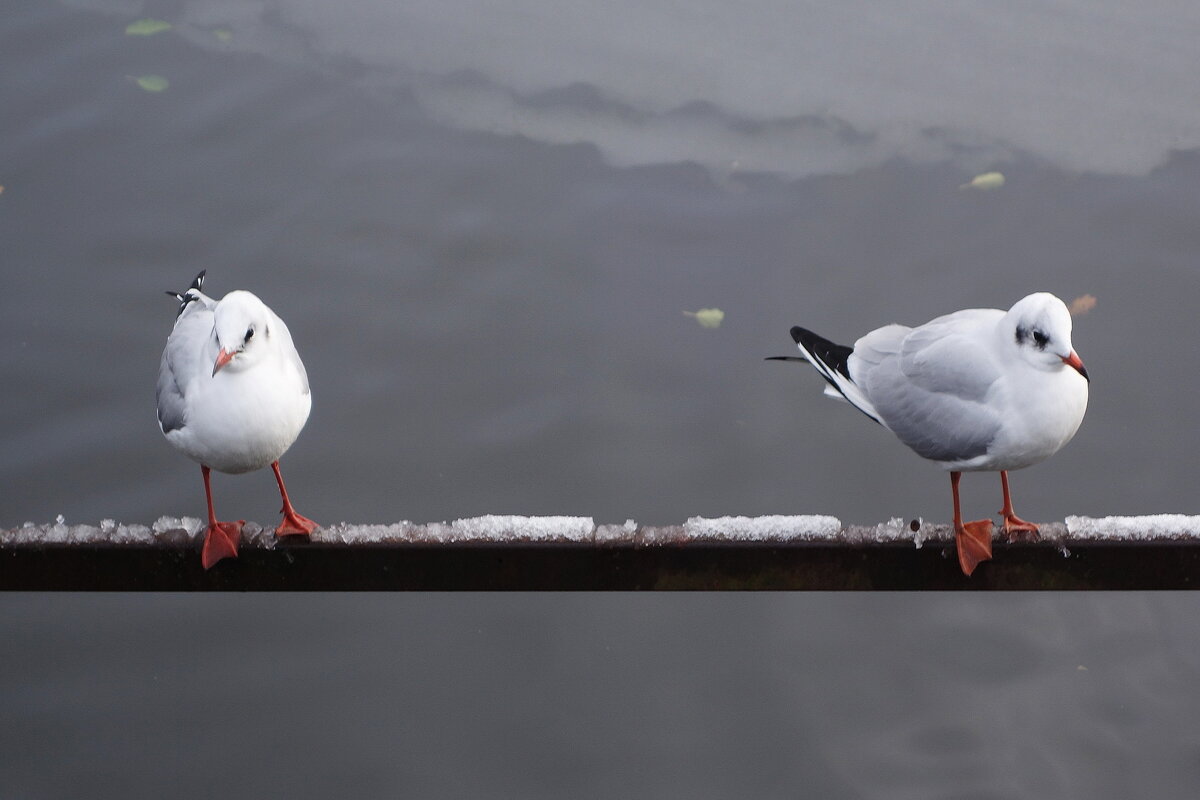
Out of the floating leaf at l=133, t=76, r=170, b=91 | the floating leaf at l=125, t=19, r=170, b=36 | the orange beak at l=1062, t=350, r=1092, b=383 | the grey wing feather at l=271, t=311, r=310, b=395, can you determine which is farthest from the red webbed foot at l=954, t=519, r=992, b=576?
the floating leaf at l=125, t=19, r=170, b=36

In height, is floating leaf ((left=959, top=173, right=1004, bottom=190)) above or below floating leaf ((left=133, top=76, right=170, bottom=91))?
below

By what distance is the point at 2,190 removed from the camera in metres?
5.12

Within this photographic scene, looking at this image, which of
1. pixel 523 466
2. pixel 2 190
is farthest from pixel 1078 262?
pixel 2 190

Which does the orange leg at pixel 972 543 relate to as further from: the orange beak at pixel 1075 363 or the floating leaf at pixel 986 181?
the floating leaf at pixel 986 181

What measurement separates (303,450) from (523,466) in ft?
2.64

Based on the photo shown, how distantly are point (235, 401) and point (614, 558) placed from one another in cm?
80

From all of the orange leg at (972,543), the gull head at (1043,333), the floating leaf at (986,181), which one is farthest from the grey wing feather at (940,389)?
the floating leaf at (986,181)

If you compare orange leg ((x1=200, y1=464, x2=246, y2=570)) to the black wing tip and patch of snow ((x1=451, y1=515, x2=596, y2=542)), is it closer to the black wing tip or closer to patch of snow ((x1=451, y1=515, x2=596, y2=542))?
patch of snow ((x1=451, y1=515, x2=596, y2=542))

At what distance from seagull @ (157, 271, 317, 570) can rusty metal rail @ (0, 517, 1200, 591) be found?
4.9 inches

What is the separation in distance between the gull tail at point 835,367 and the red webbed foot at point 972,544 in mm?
560

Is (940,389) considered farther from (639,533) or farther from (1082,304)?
(1082,304)

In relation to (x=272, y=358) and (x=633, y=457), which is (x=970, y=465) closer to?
(x=272, y=358)

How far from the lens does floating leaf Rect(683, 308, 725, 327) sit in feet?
15.0

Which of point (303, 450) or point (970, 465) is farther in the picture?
point (303, 450)
